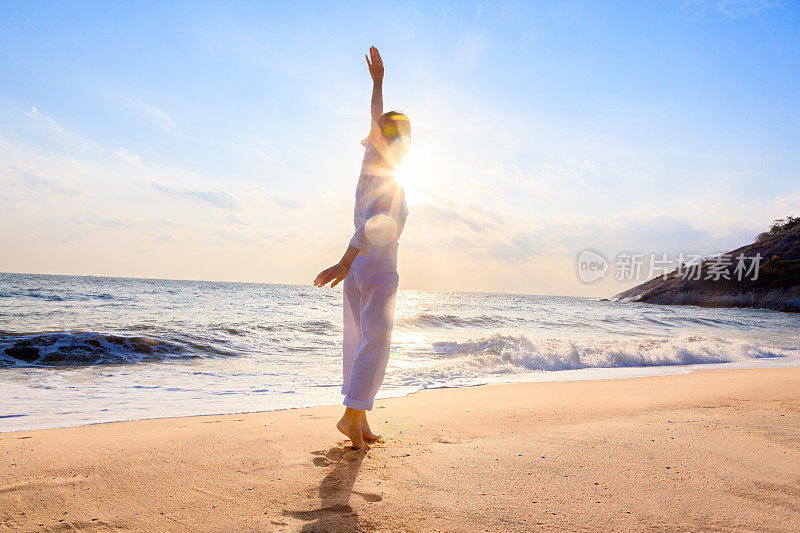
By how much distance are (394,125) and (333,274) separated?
0.98 m

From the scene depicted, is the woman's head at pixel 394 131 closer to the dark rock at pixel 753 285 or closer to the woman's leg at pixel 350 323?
the woman's leg at pixel 350 323

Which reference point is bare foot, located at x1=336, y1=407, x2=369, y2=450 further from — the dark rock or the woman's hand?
the dark rock

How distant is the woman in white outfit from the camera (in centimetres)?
245

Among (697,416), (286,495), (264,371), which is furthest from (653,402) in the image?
(264,371)

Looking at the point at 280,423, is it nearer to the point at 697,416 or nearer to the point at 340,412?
the point at 340,412

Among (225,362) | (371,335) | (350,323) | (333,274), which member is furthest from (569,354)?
(333,274)

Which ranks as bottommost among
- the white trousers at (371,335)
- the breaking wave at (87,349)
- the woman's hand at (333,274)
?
the breaking wave at (87,349)

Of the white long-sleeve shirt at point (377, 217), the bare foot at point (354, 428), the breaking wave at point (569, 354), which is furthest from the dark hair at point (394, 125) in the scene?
the breaking wave at point (569, 354)

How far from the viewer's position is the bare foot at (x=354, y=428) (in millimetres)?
2490

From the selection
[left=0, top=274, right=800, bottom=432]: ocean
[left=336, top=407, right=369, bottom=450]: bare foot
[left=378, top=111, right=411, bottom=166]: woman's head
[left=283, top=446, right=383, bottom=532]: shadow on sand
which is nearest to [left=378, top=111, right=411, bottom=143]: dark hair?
[left=378, top=111, right=411, bottom=166]: woman's head

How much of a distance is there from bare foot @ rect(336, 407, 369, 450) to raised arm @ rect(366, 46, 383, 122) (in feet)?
5.96

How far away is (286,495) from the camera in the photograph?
183 centimetres

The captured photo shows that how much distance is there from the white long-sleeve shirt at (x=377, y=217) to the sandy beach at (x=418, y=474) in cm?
104

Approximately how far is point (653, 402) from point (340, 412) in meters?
2.72
